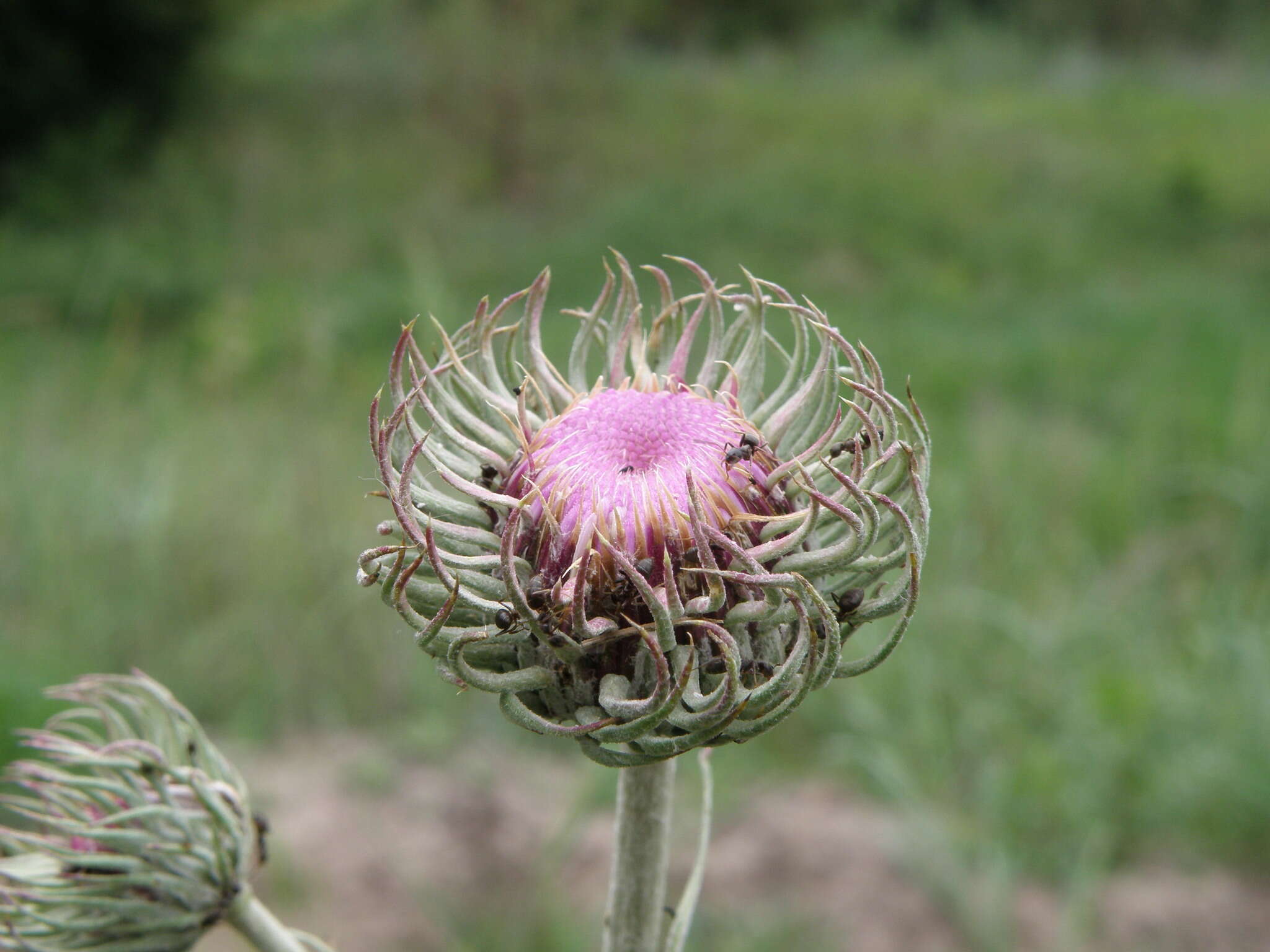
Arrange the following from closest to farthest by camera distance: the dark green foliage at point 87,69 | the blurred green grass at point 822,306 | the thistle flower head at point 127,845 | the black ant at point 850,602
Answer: the black ant at point 850,602
the thistle flower head at point 127,845
the blurred green grass at point 822,306
the dark green foliage at point 87,69

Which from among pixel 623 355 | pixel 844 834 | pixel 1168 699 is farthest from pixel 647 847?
pixel 1168 699

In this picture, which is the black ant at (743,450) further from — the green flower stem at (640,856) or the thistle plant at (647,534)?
the green flower stem at (640,856)

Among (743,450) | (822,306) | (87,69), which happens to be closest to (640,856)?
(743,450)

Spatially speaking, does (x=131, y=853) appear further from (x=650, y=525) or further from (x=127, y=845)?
(x=650, y=525)

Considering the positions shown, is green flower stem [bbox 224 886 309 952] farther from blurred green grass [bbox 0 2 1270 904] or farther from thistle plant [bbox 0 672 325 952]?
blurred green grass [bbox 0 2 1270 904]

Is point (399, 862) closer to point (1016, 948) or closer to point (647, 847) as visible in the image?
point (1016, 948)

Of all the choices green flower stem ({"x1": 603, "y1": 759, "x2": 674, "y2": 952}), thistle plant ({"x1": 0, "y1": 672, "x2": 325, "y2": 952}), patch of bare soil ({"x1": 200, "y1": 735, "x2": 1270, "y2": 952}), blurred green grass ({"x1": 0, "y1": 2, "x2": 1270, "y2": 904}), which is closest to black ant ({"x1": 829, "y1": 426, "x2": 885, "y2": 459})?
green flower stem ({"x1": 603, "y1": 759, "x2": 674, "y2": 952})

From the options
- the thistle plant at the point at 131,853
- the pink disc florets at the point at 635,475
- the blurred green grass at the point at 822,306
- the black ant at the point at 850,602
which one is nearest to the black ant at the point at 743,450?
the pink disc florets at the point at 635,475
